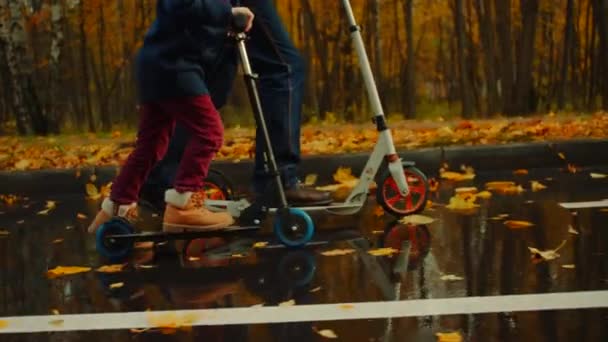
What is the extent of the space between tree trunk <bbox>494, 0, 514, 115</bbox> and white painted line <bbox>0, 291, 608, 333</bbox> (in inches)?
352

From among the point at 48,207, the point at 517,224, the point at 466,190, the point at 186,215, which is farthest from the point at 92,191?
Answer: the point at 517,224

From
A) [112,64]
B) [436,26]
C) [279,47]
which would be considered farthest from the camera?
[436,26]

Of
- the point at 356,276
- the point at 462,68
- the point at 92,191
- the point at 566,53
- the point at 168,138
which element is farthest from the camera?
the point at 566,53

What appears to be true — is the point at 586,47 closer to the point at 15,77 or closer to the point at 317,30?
the point at 317,30

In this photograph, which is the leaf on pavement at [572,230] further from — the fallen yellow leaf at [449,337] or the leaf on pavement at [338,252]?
the fallen yellow leaf at [449,337]

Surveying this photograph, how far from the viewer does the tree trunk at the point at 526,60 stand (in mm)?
12656

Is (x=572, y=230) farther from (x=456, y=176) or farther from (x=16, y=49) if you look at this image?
(x=16, y=49)

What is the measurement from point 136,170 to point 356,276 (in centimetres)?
136

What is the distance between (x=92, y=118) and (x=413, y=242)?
947 cm

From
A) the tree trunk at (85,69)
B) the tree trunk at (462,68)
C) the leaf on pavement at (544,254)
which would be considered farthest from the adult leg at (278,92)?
the tree trunk at (85,69)

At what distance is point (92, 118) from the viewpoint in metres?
13.9

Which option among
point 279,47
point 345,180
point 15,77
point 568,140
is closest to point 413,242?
point 279,47

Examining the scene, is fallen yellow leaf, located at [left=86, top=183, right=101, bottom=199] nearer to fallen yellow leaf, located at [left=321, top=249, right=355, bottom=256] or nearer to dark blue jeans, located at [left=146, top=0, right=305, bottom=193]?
dark blue jeans, located at [left=146, top=0, right=305, bottom=193]

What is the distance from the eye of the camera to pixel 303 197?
538 centimetres
